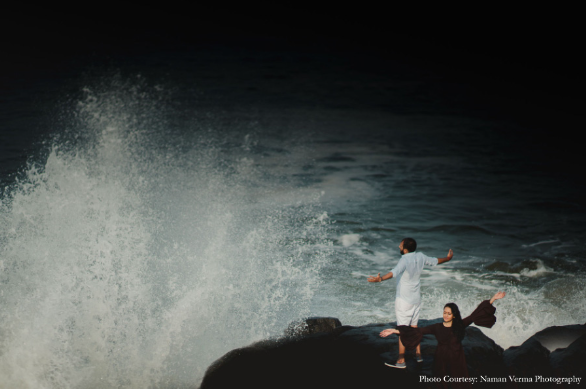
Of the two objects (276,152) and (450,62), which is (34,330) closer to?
(276,152)

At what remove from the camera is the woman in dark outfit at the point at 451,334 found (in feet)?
20.4

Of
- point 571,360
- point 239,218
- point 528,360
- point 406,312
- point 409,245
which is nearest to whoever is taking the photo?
point 409,245

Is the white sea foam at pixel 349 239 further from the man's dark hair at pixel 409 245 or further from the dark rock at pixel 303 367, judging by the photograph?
the man's dark hair at pixel 409 245

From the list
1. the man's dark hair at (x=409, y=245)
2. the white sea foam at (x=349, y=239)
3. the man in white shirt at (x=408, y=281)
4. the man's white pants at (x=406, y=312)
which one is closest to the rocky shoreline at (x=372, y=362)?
the man in white shirt at (x=408, y=281)

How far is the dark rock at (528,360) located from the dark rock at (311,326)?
3.42 metres

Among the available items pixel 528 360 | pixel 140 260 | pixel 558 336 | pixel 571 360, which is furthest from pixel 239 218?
pixel 571 360

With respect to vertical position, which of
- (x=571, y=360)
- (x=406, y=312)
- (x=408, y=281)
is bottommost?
(x=571, y=360)

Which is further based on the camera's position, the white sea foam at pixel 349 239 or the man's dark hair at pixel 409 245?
the white sea foam at pixel 349 239

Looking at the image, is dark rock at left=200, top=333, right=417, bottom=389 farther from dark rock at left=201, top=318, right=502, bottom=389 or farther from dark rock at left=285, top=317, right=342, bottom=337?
dark rock at left=285, top=317, right=342, bottom=337

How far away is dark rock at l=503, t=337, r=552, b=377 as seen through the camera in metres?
7.80

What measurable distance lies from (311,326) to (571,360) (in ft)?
15.6

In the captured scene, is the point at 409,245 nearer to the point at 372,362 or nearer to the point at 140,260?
the point at 372,362

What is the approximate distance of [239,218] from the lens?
51.0 feet

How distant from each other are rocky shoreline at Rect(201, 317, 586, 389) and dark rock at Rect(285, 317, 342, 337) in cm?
60
